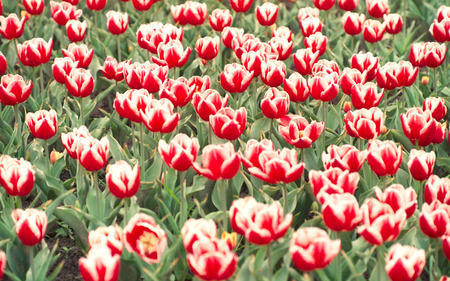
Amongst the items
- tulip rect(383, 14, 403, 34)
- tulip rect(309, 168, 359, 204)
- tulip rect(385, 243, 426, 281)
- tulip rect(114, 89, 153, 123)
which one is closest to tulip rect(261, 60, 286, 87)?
tulip rect(114, 89, 153, 123)

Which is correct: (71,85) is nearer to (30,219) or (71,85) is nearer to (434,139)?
(30,219)

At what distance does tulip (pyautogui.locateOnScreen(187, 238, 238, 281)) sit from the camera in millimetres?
2262

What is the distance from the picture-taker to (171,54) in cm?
422

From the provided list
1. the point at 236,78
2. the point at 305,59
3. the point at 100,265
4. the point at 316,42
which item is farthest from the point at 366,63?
the point at 100,265

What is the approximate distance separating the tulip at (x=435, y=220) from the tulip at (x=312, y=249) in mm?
462

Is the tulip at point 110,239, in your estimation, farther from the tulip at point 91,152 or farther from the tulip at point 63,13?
the tulip at point 63,13

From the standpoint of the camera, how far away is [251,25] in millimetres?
6098

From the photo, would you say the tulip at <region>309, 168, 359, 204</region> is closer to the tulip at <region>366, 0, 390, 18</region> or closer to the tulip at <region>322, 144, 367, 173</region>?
the tulip at <region>322, 144, 367, 173</region>

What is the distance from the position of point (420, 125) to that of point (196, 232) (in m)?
1.42

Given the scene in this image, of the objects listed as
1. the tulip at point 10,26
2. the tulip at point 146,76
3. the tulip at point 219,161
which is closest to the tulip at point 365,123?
the tulip at point 219,161

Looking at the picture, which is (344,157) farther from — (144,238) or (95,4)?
(95,4)

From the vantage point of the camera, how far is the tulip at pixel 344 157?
2955 millimetres

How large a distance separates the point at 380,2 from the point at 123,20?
6.29 feet

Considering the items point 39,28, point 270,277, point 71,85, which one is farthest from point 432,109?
point 39,28
